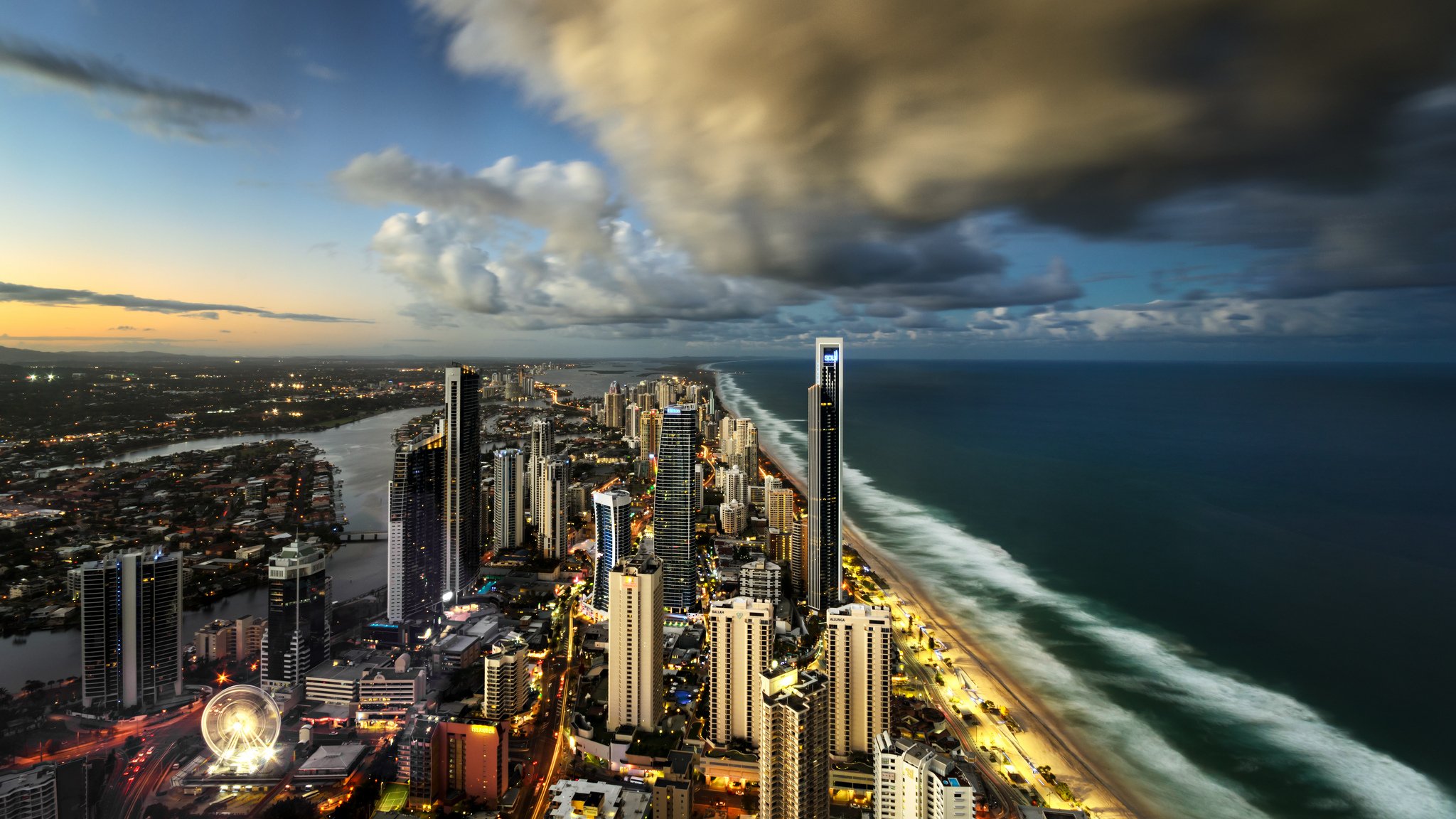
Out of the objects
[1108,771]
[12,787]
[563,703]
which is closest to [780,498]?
[563,703]

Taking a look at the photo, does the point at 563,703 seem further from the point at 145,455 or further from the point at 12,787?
Answer: the point at 145,455

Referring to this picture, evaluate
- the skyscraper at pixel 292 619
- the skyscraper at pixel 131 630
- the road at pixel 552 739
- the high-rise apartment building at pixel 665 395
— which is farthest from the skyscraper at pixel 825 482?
the high-rise apartment building at pixel 665 395

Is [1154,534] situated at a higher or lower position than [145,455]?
lower

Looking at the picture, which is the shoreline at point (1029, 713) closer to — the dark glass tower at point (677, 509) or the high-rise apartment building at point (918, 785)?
the high-rise apartment building at point (918, 785)

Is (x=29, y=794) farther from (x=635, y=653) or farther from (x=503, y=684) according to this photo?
(x=635, y=653)

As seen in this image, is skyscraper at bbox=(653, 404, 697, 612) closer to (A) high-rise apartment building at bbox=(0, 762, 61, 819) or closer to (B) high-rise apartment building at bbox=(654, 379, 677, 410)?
(A) high-rise apartment building at bbox=(0, 762, 61, 819)

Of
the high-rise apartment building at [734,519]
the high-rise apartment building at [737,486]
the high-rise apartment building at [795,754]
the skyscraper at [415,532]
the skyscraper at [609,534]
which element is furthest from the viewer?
the high-rise apartment building at [737,486]
